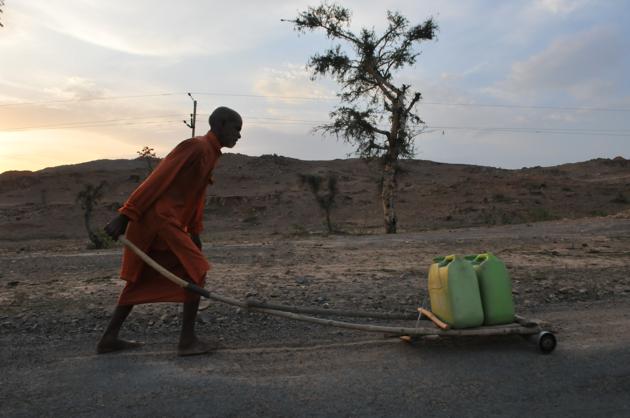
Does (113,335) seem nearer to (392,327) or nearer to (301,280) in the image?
(392,327)

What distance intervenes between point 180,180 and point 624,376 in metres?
3.23

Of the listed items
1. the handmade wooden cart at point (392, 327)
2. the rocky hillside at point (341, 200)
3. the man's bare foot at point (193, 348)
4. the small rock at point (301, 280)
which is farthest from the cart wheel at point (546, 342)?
the rocky hillside at point (341, 200)

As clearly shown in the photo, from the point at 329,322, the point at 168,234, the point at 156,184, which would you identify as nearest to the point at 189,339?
the point at 168,234

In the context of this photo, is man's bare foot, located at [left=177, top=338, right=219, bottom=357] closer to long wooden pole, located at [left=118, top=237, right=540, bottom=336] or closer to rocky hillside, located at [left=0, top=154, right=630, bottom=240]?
long wooden pole, located at [left=118, top=237, right=540, bottom=336]

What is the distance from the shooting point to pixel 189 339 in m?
3.87

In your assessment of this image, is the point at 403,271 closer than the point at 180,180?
No

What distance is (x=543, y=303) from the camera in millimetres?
5629

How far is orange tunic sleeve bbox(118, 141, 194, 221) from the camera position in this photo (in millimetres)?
3805

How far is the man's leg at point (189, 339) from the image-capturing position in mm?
3847

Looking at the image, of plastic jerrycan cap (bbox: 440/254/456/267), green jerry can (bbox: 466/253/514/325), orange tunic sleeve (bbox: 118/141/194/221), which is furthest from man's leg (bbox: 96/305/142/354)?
green jerry can (bbox: 466/253/514/325)

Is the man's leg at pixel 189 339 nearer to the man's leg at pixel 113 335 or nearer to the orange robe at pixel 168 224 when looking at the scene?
the orange robe at pixel 168 224

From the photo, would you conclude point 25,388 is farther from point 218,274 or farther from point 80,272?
point 80,272

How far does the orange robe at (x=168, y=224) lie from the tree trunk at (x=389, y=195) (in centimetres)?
1513

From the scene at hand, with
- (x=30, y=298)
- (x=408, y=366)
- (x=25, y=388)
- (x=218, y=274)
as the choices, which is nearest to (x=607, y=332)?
(x=408, y=366)
